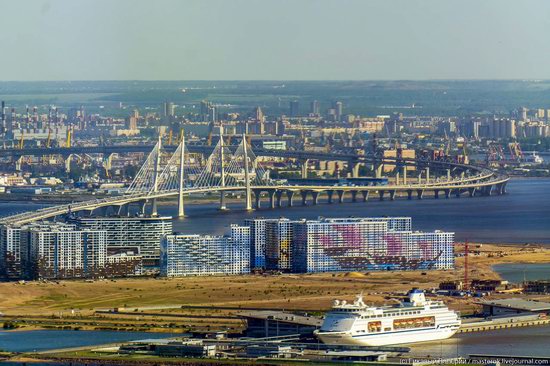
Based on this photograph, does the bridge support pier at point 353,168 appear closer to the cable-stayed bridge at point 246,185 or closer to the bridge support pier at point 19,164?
the cable-stayed bridge at point 246,185

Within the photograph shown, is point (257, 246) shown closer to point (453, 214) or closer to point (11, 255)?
point (11, 255)

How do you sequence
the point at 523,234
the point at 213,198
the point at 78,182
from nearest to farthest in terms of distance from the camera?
→ the point at 523,234
the point at 213,198
the point at 78,182

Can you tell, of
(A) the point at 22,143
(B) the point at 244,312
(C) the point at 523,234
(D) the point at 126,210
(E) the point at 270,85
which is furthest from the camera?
(E) the point at 270,85

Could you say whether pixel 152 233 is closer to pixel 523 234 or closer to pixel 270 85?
pixel 523 234

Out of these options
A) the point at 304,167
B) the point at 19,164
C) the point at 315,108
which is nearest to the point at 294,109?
the point at 315,108

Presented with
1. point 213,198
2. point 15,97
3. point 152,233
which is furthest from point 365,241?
point 15,97

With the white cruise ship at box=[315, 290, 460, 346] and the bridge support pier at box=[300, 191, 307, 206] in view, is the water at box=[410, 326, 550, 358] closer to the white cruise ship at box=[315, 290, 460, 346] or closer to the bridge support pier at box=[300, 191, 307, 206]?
the white cruise ship at box=[315, 290, 460, 346]
